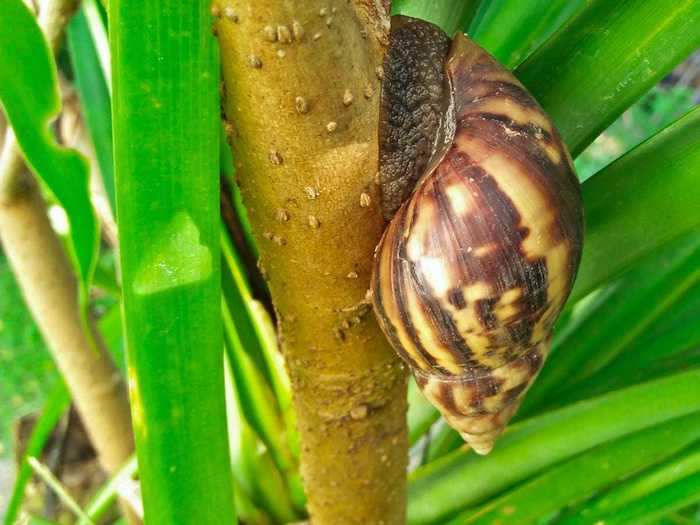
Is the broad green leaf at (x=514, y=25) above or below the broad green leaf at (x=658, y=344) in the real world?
above

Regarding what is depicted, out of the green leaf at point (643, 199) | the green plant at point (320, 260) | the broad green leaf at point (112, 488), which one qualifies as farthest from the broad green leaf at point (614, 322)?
the broad green leaf at point (112, 488)

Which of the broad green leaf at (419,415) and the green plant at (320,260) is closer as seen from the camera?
the green plant at (320,260)

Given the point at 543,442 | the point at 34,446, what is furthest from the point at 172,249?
the point at 34,446

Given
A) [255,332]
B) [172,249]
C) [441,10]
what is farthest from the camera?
[255,332]

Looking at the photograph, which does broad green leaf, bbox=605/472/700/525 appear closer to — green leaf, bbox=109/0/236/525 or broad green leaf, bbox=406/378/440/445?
broad green leaf, bbox=406/378/440/445

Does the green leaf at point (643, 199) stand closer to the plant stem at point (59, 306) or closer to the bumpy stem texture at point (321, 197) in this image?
the bumpy stem texture at point (321, 197)

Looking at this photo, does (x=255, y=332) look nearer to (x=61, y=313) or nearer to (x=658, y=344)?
(x=61, y=313)

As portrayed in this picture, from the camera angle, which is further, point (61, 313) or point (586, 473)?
point (61, 313)
